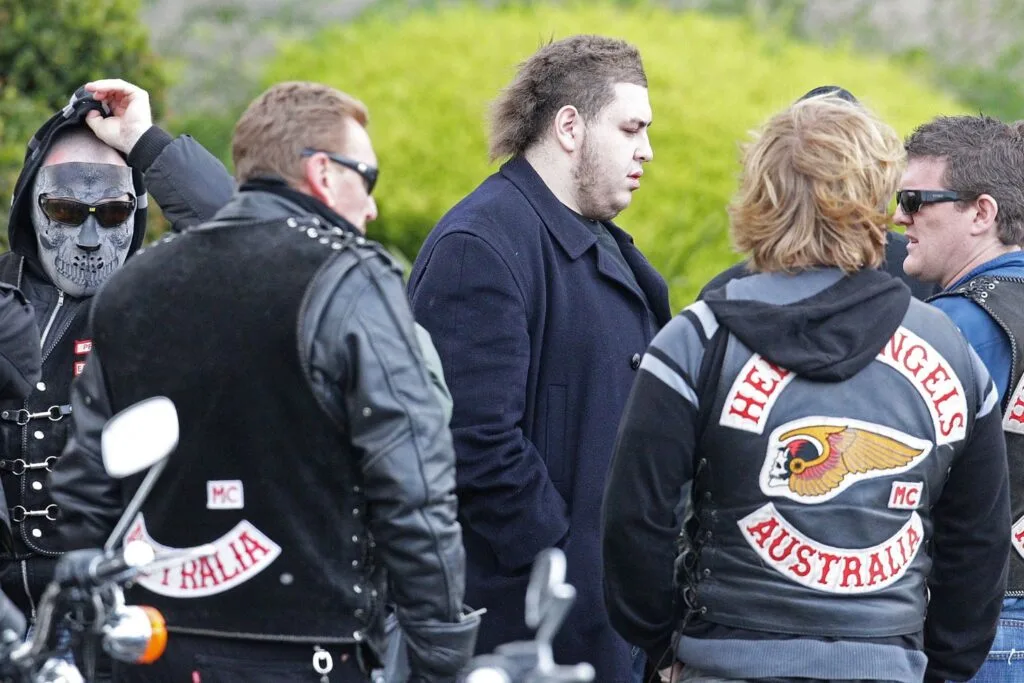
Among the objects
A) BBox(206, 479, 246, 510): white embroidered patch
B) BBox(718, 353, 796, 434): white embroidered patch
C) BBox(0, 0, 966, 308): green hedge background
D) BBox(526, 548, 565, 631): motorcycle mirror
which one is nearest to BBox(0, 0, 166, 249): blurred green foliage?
BBox(0, 0, 966, 308): green hedge background

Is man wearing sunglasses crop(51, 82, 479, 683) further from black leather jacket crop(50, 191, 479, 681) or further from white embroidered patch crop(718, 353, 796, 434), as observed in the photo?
white embroidered patch crop(718, 353, 796, 434)

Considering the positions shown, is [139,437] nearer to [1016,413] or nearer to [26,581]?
[26,581]

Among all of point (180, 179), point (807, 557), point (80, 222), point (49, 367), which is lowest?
point (807, 557)

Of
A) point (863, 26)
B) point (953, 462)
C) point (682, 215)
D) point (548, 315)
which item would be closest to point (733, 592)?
point (953, 462)

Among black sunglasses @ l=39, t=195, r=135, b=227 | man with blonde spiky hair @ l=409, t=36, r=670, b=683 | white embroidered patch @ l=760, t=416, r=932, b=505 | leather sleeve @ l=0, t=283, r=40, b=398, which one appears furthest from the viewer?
black sunglasses @ l=39, t=195, r=135, b=227

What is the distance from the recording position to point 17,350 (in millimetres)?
3361

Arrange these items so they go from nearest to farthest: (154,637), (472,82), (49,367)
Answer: (154,637) < (49,367) < (472,82)

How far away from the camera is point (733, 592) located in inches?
117

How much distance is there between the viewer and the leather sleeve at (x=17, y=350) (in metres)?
3.34

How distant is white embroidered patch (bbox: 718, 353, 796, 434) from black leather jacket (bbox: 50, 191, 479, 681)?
58 cm

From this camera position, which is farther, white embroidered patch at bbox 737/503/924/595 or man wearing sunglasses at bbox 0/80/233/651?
man wearing sunglasses at bbox 0/80/233/651

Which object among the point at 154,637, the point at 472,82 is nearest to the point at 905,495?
the point at 154,637

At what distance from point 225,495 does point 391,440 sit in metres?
0.35

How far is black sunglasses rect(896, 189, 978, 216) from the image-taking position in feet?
13.0
